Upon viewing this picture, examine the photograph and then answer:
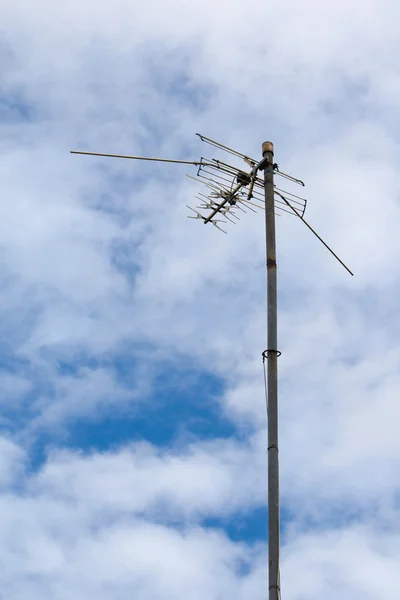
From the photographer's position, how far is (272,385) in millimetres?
13117

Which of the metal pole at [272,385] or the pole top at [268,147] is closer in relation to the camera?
the metal pole at [272,385]

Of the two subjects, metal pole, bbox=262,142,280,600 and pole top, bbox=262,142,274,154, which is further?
pole top, bbox=262,142,274,154

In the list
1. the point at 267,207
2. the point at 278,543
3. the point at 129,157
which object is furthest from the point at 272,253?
the point at 278,543

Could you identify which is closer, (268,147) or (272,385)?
(272,385)

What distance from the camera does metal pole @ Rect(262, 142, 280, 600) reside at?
1180 cm

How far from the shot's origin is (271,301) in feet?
45.4

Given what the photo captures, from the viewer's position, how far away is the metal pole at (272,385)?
11.8 meters

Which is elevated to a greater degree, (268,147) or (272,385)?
(268,147)

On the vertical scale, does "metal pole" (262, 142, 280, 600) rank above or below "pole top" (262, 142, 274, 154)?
below

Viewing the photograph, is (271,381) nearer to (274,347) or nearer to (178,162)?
(274,347)

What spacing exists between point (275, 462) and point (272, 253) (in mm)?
3638

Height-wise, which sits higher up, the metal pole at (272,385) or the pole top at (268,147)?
the pole top at (268,147)

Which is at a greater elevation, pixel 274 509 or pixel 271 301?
pixel 271 301

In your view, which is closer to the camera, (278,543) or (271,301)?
(278,543)
